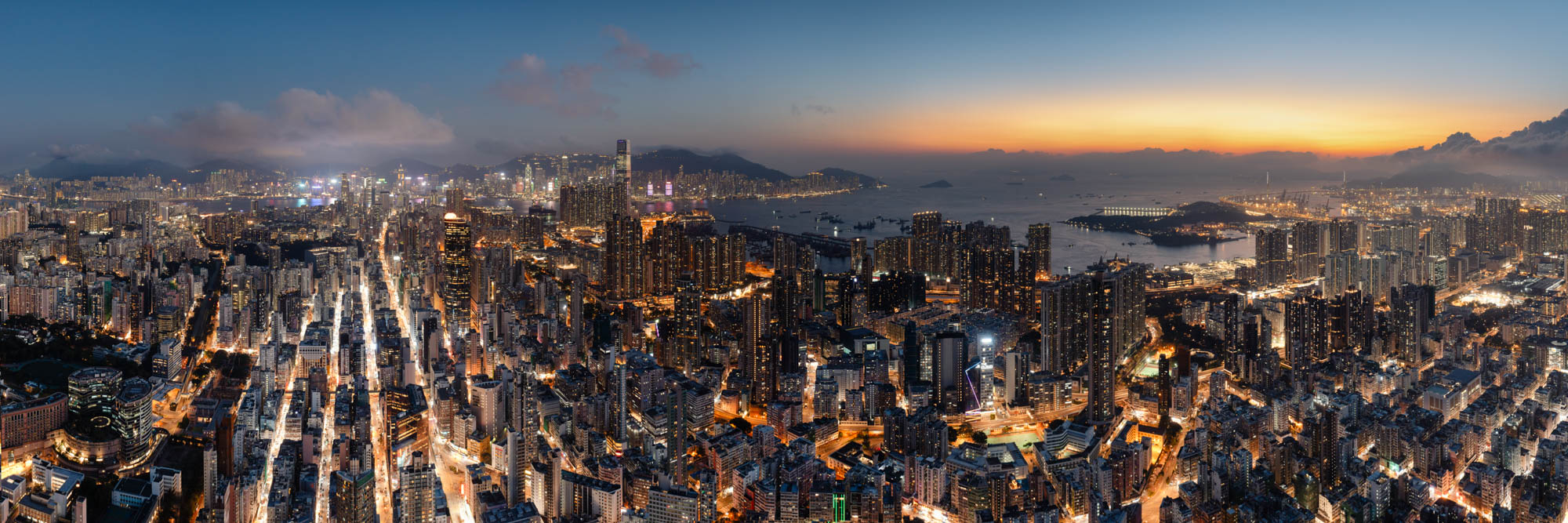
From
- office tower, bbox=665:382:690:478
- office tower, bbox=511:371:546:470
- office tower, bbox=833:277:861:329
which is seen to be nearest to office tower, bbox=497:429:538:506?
office tower, bbox=511:371:546:470

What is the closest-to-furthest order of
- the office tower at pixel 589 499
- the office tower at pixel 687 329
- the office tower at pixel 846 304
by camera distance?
the office tower at pixel 589 499, the office tower at pixel 687 329, the office tower at pixel 846 304

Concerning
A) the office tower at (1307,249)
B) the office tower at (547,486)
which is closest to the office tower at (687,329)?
the office tower at (547,486)

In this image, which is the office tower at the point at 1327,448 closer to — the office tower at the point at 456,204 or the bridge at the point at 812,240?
the bridge at the point at 812,240

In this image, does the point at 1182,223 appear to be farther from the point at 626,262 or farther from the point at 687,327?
the point at 687,327

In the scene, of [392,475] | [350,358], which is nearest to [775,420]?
[392,475]

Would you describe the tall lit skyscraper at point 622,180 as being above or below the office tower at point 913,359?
above

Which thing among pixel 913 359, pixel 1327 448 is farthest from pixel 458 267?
pixel 1327 448

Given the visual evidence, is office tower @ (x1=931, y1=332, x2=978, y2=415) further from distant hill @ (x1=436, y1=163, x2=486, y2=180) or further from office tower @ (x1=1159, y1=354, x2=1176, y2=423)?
distant hill @ (x1=436, y1=163, x2=486, y2=180)

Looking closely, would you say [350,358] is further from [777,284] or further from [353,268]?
[353,268]
